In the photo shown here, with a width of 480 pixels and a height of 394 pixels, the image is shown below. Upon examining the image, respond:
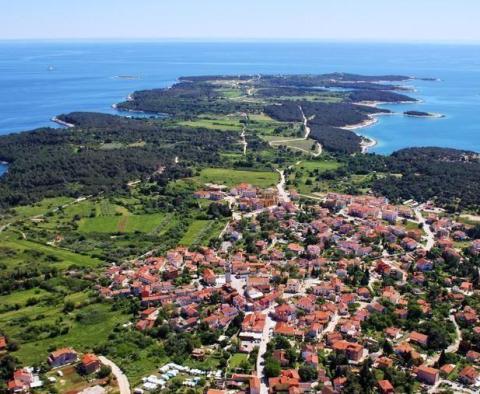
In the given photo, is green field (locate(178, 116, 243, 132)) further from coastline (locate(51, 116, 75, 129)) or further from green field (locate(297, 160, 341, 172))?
green field (locate(297, 160, 341, 172))

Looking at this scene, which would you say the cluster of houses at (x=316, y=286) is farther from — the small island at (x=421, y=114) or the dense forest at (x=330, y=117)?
the small island at (x=421, y=114)

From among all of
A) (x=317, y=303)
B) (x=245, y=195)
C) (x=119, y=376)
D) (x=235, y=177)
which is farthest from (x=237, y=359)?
(x=235, y=177)

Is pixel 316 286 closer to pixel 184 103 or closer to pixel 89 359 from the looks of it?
pixel 89 359

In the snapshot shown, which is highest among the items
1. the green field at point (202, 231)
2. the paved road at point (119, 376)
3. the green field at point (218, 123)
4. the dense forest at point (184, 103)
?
the dense forest at point (184, 103)

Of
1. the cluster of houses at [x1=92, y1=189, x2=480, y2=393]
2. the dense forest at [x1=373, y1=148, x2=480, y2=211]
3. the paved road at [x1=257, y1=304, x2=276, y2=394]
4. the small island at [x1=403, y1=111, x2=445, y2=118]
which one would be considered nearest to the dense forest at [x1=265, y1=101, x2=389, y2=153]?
the small island at [x1=403, y1=111, x2=445, y2=118]

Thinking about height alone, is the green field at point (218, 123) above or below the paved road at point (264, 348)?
above

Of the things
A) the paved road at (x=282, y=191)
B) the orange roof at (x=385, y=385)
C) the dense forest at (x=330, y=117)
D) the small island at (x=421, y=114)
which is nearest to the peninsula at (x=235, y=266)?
the orange roof at (x=385, y=385)

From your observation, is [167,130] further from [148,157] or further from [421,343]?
[421,343]

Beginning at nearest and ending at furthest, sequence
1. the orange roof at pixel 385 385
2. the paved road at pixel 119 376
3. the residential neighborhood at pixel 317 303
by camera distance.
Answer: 1. the orange roof at pixel 385 385
2. the paved road at pixel 119 376
3. the residential neighborhood at pixel 317 303

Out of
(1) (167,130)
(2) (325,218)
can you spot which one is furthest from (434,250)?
(1) (167,130)
